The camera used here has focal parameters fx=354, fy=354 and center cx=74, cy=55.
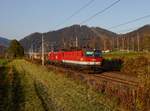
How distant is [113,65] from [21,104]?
35.3m

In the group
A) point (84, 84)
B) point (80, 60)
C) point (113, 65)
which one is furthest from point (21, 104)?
point (113, 65)

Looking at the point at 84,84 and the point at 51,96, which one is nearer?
the point at 51,96

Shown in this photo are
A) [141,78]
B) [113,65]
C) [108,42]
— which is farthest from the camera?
[108,42]

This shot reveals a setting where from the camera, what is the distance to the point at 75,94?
863 inches

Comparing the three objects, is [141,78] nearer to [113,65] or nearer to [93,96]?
[93,96]

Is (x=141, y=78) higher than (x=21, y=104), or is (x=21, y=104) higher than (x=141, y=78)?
(x=141, y=78)

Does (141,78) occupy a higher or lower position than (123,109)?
higher

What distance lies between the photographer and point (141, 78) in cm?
1638

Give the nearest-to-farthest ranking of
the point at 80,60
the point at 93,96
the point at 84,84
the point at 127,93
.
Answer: the point at 127,93 < the point at 93,96 < the point at 84,84 < the point at 80,60

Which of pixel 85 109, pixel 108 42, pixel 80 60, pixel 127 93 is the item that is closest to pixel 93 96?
pixel 127 93

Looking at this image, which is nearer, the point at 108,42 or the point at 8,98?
the point at 8,98

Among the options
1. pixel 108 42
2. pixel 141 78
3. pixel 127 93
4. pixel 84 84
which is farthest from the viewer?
pixel 108 42

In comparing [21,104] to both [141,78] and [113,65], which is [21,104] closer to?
[141,78]

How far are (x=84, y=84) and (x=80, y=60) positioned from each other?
16.7 metres
